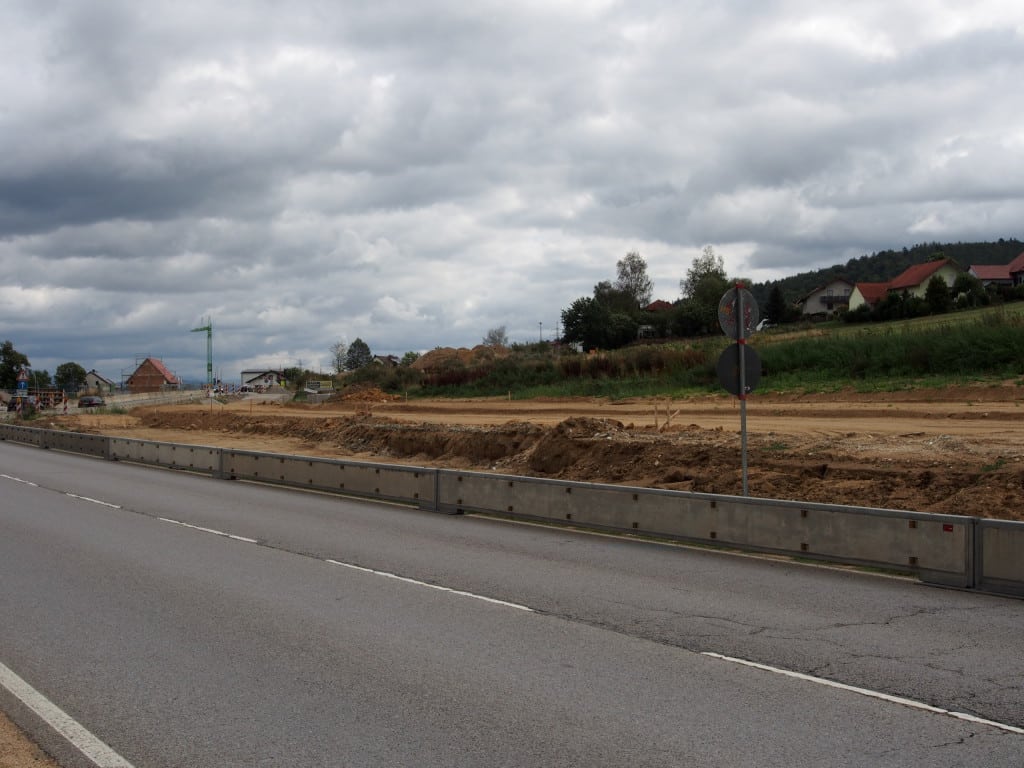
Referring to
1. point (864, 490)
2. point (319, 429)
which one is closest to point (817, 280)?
point (319, 429)

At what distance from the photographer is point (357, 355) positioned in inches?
6796

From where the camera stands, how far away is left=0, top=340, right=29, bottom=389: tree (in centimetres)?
14988

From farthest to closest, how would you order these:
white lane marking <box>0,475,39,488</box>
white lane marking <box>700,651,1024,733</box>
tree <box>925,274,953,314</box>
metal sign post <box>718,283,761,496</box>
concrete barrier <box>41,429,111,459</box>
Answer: tree <box>925,274,953,314</box> → concrete barrier <box>41,429,111,459</box> → white lane marking <box>0,475,39,488</box> → metal sign post <box>718,283,761,496</box> → white lane marking <box>700,651,1024,733</box>

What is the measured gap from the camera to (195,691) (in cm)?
636

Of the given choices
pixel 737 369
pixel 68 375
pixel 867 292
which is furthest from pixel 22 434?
pixel 68 375

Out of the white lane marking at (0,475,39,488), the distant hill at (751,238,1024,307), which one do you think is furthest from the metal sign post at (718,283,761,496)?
the distant hill at (751,238,1024,307)

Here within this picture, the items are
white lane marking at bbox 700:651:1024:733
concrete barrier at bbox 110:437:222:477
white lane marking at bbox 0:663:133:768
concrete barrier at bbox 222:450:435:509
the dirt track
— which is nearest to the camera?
white lane marking at bbox 0:663:133:768

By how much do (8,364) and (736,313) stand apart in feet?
536

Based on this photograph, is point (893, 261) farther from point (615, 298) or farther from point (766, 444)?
point (766, 444)

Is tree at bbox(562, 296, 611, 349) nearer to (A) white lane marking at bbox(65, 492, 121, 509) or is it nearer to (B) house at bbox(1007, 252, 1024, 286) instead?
(B) house at bbox(1007, 252, 1024, 286)

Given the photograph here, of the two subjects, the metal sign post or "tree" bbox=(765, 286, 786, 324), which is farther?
"tree" bbox=(765, 286, 786, 324)

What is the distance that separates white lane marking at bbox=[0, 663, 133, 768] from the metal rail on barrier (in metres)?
8.19

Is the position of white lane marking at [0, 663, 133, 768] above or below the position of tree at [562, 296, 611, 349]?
below

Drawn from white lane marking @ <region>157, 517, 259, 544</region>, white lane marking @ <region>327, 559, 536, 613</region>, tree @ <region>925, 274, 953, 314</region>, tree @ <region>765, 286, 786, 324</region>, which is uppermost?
tree @ <region>765, 286, 786, 324</region>
